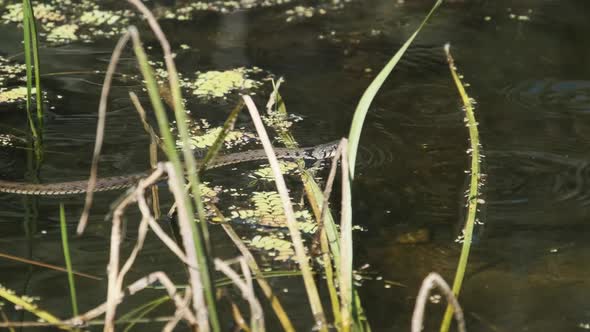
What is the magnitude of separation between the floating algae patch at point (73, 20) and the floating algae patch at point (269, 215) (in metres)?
4.02

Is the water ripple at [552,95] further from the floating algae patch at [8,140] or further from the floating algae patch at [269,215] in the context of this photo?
the floating algae patch at [8,140]

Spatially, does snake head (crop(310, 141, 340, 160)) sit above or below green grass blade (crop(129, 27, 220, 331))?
below

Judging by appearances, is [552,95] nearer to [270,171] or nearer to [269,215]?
[270,171]

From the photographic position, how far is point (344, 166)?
129 inches

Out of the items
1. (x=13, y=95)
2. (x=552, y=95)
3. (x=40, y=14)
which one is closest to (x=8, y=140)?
(x=13, y=95)

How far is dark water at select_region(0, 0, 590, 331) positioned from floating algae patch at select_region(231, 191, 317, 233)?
10.7 inches

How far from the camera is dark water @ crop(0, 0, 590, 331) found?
13.8ft

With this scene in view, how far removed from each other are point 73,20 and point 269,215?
190 inches

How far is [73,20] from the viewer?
870cm

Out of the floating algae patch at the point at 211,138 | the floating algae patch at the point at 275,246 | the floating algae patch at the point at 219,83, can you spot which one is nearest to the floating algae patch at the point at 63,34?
the floating algae patch at the point at 219,83

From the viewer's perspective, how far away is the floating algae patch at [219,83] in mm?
7000

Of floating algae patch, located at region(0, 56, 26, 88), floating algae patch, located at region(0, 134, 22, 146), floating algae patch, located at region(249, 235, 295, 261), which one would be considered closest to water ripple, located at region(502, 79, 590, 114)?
floating algae patch, located at region(249, 235, 295, 261)

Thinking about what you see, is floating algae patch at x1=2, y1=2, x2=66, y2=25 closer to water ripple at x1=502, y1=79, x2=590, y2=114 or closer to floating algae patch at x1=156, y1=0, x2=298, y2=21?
floating algae patch at x1=156, y1=0, x2=298, y2=21

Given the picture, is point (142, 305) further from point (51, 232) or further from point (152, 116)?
point (152, 116)
